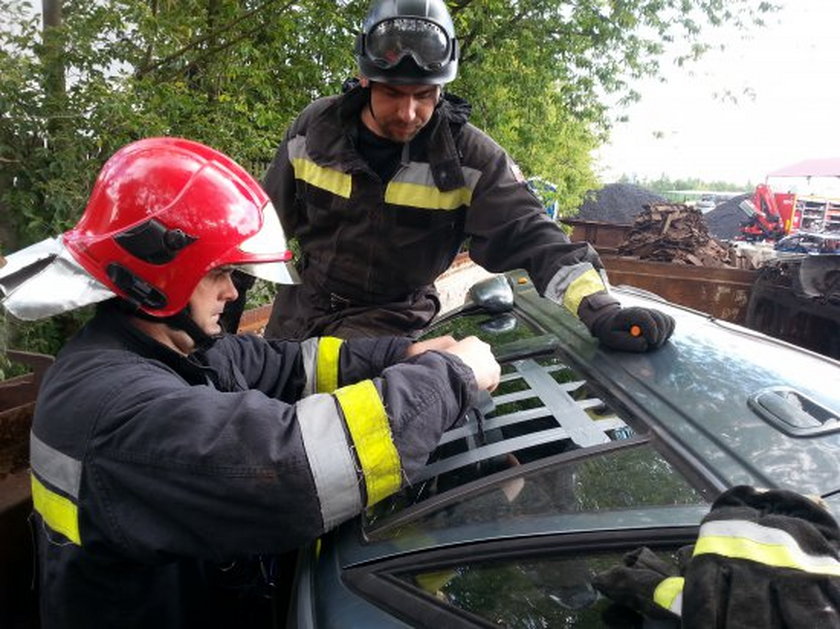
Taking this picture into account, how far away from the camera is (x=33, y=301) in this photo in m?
1.40

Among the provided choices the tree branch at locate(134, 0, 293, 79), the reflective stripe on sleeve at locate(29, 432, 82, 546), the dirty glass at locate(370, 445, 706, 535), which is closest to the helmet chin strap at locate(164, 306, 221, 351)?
Answer: the reflective stripe on sleeve at locate(29, 432, 82, 546)

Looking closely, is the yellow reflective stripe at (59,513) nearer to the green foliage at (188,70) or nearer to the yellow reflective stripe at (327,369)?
the yellow reflective stripe at (327,369)

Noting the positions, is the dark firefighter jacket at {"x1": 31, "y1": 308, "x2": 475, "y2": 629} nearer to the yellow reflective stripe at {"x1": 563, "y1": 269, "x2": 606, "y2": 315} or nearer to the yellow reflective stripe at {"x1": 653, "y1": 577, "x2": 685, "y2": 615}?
the yellow reflective stripe at {"x1": 653, "y1": 577, "x2": 685, "y2": 615}

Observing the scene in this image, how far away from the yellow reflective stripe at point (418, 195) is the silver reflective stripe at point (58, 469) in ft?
5.16

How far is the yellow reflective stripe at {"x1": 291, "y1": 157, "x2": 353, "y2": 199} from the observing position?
8.63ft

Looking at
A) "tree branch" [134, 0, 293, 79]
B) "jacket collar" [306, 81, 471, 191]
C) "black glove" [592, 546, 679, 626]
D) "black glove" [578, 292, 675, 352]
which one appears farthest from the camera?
"tree branch" [134, 0, 293, 79]

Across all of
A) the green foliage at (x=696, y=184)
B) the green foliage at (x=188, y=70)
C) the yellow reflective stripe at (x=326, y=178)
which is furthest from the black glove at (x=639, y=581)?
the green foliage at (x=696, y=184)

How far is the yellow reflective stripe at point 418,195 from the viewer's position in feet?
8.47

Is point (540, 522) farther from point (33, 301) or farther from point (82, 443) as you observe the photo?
point (33, 301)

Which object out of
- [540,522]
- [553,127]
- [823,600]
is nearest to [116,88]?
[540,522]

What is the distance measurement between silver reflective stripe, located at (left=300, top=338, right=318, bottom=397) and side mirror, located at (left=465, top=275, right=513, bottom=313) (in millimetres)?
697

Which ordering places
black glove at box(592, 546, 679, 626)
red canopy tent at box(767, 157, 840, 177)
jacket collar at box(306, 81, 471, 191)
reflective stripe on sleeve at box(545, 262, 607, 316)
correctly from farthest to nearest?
red canopy tent at box(767, 157, 840, 177) → jacket collar at box(306, 81, 471, 191) → reflective stripe on sleeve at box(545, 262, 607, 316) → black glove at box(592, 546, 679, 626)

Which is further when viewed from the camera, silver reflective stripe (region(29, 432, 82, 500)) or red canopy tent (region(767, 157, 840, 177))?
red canopy tent (region(767, 157, 840, 177))

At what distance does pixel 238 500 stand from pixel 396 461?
295 mm
